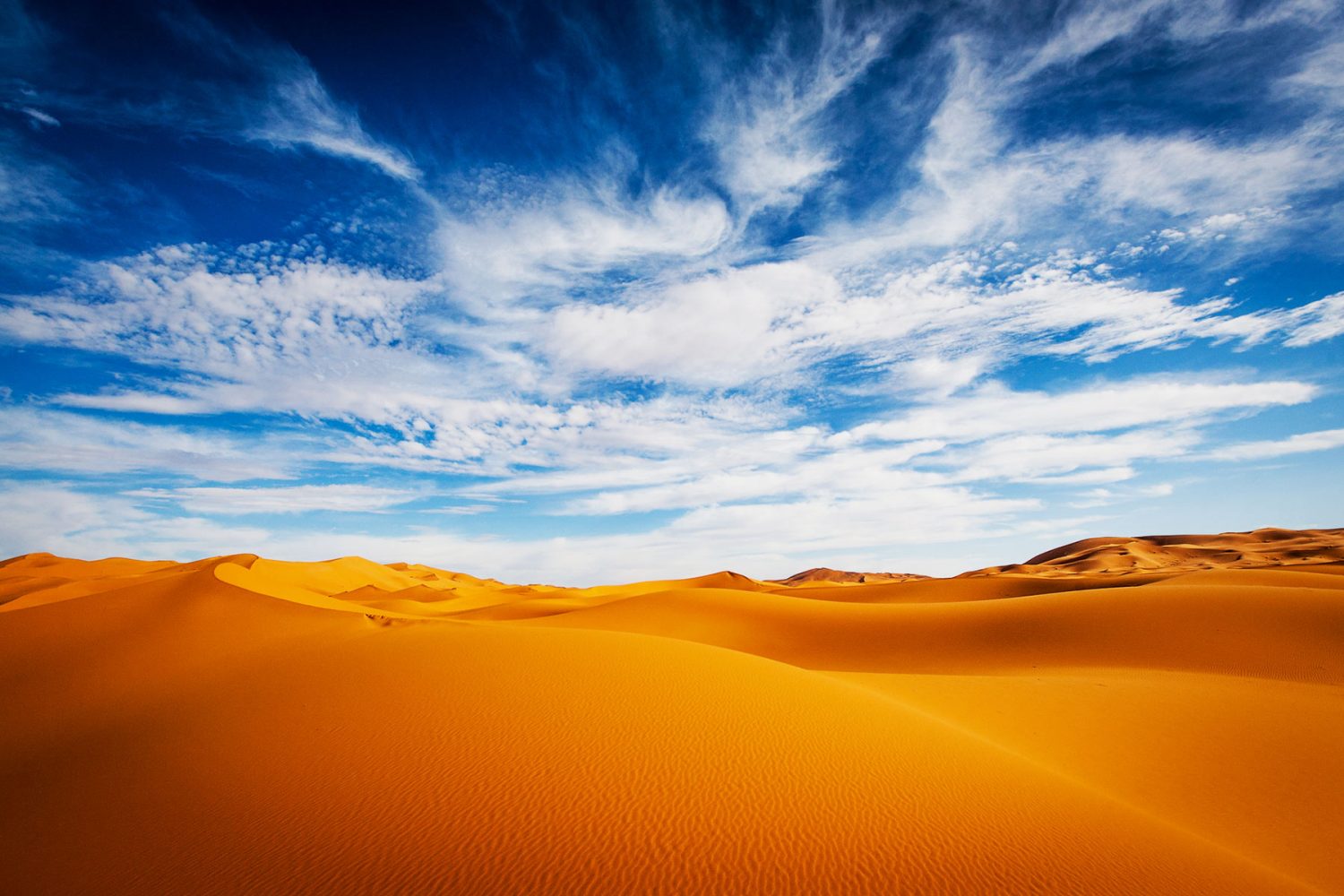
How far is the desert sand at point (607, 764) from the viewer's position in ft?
18.3

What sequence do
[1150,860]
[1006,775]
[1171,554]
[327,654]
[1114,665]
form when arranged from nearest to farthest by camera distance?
[1150,860] → [1006,775] → [327,654] → [1114,665] → [1171,554]

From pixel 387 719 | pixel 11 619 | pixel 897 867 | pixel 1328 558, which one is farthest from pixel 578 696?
pixel 1328 558

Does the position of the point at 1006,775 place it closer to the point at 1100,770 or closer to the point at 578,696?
the point at 1100,770

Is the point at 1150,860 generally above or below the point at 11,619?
below

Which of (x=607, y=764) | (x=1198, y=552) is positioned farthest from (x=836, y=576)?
(x=607, y=764)

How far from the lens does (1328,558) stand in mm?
51219

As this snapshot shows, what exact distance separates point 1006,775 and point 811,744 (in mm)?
2357

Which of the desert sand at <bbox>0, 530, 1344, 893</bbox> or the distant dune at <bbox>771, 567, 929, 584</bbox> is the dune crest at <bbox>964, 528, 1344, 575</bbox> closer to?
the distant dune at <bbox>771, 567, 929, 584</bbox>

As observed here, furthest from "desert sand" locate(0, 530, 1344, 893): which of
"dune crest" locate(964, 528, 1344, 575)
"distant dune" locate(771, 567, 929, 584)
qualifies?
"distant dune" locate(771, 567, 929, 584)

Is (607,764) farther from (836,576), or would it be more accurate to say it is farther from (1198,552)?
(836,576)

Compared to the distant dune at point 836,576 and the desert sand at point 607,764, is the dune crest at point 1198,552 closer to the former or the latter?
the distant dune at point 836,576

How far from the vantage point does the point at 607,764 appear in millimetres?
7184

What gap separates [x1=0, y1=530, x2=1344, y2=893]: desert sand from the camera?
5574 mm

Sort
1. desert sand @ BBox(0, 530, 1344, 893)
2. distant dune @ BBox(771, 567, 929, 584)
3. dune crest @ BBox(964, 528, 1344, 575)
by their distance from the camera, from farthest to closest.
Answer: distant dune @ BBox(771, 567, 929, 584)
dune crest @ BBox(964, 528, 1344, 575)
desert sand @ BBox(0, 530, 1344, 893)
